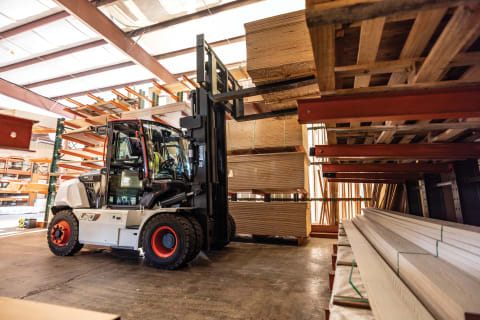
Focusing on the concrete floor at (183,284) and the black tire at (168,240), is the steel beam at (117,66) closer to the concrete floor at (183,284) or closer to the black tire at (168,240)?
the black tire at (168,240)

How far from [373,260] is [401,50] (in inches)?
55.6

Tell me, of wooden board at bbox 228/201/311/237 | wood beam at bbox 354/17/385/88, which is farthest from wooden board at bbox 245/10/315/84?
wooden board at bbox 228/201/311/237

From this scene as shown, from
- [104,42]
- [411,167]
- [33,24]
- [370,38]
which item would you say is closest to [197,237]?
[370,38]

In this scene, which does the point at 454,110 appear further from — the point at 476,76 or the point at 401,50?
the point at 401,50

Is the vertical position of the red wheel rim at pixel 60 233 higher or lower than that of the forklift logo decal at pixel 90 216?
lower

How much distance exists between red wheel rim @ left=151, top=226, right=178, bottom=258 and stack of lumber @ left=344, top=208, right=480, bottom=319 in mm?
2445

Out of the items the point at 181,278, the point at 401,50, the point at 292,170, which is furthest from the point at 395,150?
the point at 181,278

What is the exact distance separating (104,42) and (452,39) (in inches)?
327

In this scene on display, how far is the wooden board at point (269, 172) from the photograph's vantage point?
5004 mm

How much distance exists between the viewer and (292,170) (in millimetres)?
5035

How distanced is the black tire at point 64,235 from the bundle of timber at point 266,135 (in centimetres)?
328

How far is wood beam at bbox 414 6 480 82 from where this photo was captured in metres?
1.09

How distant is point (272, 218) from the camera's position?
5.24 metres

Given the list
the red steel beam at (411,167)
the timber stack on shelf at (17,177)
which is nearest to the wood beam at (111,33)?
the red steel beam at (411,167)
